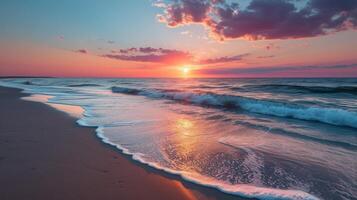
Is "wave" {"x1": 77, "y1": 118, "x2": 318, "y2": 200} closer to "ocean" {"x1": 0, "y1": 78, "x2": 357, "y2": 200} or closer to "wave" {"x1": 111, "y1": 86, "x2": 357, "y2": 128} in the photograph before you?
"ocean" {"x1": 0, "y1": 78, "x2": 357, "y2": 200}

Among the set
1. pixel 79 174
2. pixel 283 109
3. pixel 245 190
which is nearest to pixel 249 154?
pixel 245 190

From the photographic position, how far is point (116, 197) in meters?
2.76

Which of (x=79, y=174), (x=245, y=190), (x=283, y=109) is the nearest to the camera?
(x=245, y=190)

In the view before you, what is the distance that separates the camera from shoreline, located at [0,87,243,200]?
2852 millimetres

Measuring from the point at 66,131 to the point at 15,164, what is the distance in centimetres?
252

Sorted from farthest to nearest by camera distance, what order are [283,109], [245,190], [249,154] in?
[283,109] → [249,154] → [245,190]

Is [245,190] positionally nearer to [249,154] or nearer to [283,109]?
[249,154]

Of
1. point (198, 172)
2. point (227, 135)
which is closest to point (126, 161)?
point (198, 172)

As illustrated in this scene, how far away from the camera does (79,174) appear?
3.38m

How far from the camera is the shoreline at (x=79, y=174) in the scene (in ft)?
9.36

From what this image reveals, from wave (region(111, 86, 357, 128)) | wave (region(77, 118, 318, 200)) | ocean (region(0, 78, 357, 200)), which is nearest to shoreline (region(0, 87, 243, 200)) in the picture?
wave (region(77, 118, 318, 200))

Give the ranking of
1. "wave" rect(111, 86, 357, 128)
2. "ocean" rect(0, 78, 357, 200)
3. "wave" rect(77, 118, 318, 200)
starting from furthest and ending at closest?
"wave" rect(111, 86, 357, 128)
"ocean" rect(0, 78, 357, 200)
"wave" rect(77, 118, 318, 200)

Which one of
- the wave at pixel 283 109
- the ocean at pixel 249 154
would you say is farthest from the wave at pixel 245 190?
the wave at pixel 283 109

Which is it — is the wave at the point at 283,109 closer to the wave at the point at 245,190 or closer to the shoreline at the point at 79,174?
the wave at the point at 245,190
